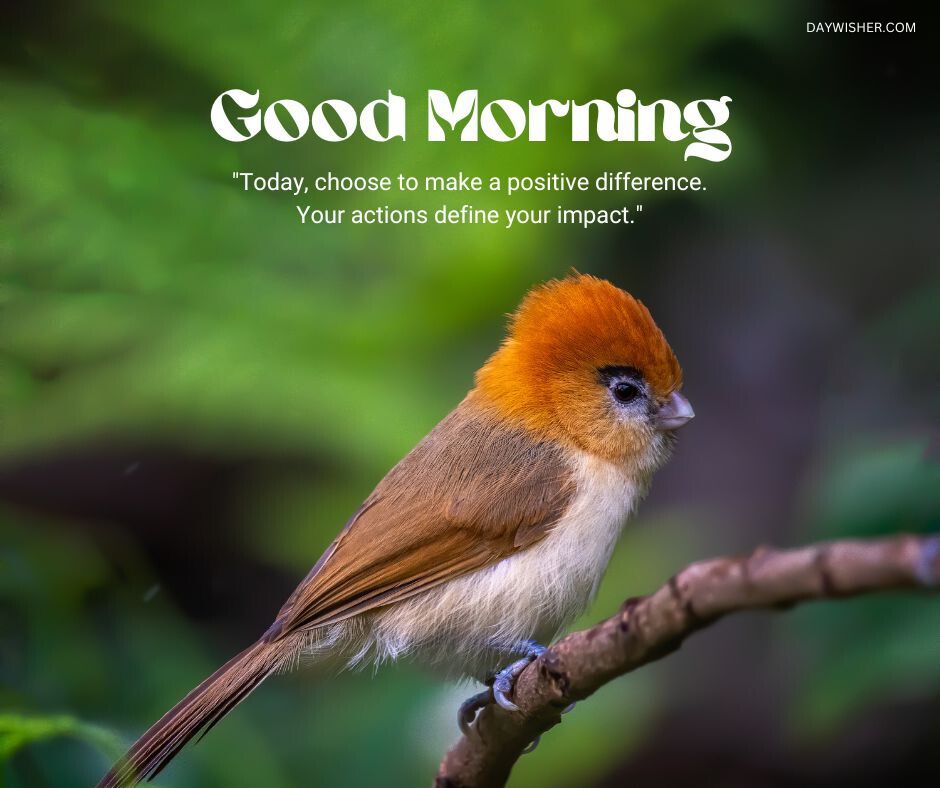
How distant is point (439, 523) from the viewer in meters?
2.72

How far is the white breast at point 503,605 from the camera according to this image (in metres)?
2.65

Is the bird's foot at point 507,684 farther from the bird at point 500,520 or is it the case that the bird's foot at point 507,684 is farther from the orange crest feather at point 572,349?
the orange crest feather at point 572,349

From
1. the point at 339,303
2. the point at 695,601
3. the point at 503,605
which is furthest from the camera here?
the point at 339,303

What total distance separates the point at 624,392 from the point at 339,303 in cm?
90

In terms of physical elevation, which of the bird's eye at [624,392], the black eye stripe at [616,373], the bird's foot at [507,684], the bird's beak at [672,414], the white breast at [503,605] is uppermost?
the black eye stripe at [616,373]

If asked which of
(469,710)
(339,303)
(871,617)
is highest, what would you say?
(339,303)

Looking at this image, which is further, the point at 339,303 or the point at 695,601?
the point at 339,303

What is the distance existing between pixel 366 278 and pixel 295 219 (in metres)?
0.27

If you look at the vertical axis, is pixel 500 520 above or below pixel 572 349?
below

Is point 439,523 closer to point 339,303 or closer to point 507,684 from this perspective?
point 507,684

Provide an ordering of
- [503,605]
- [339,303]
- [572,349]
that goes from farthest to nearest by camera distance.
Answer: [339,303] < [572,349] < [503,605]

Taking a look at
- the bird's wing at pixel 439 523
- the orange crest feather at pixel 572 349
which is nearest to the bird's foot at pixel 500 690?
the bird's wing at pixel 439 523

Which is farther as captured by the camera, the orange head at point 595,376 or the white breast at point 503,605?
the orange head at point 595,376

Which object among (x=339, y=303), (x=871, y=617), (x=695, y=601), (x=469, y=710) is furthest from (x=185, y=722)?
(x=871, y=617)
